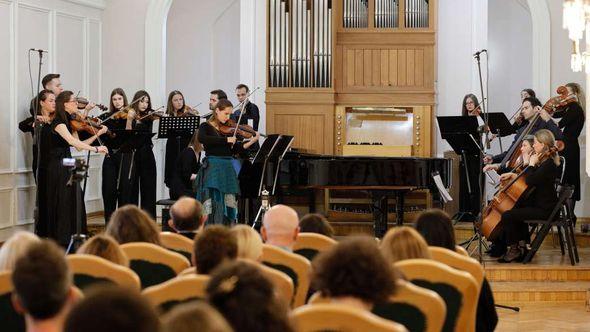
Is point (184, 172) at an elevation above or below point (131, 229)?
above

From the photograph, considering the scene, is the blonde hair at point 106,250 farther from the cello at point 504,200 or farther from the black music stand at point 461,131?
the black music stand at point 461,131

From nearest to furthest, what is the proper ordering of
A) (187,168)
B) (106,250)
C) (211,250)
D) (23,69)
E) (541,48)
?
(211,250) → (106,250) → (187,168) → (23,69) → (541,48)

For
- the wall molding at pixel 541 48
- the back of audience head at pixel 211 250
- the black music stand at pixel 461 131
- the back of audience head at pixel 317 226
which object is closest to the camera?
the back of audience head at pixel 211 250

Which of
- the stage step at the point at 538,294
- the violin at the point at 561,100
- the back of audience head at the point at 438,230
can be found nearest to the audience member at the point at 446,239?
the back of audience head at the point at 438,230

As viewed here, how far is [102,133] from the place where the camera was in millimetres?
9258

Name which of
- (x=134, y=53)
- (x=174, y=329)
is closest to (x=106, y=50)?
(x=134, y=53)

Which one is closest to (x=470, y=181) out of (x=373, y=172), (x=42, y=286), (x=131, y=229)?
(x=373, y=172)

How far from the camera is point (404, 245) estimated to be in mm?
3770

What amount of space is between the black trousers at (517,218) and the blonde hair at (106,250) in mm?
5399

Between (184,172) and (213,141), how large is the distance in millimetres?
1151

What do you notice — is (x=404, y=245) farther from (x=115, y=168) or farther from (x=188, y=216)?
(x=115, y=168)

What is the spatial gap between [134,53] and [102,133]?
10.0ft

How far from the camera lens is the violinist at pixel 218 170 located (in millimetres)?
8586

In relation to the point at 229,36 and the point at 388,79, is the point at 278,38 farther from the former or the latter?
the point at 229,36
